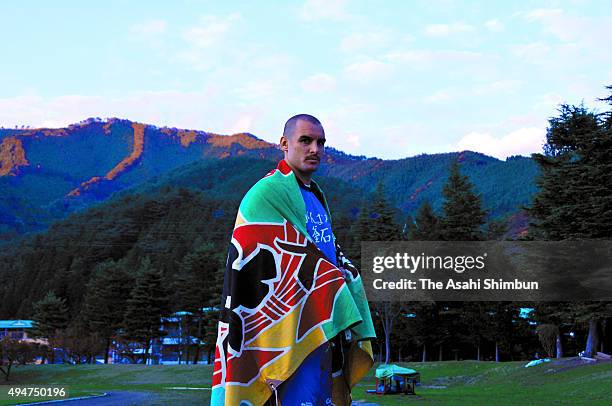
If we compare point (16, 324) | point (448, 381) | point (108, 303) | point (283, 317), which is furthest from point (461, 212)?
point (16, 324)

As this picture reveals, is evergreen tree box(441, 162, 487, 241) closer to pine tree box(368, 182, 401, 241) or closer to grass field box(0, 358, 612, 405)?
pine tree box(368, 182, 401, 241)

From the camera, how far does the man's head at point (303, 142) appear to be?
4.41 m

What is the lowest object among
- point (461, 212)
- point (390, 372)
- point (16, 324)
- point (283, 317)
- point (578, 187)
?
point (16, 324)

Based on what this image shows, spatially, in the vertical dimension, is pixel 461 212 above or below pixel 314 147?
above

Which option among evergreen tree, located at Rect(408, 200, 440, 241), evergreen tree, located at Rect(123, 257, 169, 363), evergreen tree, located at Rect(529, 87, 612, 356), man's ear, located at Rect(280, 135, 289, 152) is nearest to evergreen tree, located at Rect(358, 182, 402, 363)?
evergreen tree, located at Rect(408, 200, 440, 241)

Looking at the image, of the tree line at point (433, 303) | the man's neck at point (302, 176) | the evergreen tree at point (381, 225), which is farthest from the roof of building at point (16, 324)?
the man's neck at point (302, 176)

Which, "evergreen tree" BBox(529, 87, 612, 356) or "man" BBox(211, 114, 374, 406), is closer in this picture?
"man" BBox(211, 114, 374, 406)

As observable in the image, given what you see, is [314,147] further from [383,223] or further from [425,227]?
[425,227]

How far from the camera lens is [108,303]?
7019cm

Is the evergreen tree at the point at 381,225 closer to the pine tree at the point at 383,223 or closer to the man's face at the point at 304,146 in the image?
the pine tree at the point at 383,223

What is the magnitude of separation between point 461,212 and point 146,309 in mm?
28998

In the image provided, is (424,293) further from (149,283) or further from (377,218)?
(149,283)

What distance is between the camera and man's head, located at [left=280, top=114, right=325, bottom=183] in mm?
4406

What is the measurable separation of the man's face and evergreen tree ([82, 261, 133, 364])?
6661 cm
